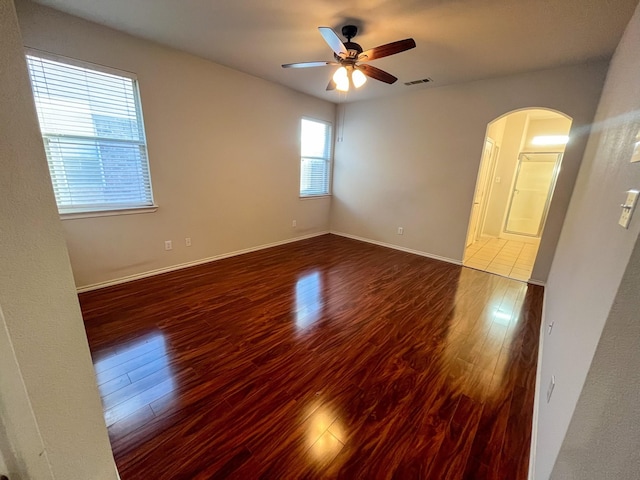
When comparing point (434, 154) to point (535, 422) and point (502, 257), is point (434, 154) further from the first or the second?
point (535, 422)

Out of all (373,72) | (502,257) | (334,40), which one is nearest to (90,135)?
(334,40)

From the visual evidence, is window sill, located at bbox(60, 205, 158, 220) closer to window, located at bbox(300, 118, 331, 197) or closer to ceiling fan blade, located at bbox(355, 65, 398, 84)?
window, located at bbox(300, 118, 331, 197)

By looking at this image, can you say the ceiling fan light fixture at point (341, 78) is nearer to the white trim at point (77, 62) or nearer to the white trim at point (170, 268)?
the white trim at point (77, 62)

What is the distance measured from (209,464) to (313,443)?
1.66 feet

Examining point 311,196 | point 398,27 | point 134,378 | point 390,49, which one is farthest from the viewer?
point 311,196

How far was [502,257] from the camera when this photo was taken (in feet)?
15.1

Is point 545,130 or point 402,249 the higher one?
point 545,130

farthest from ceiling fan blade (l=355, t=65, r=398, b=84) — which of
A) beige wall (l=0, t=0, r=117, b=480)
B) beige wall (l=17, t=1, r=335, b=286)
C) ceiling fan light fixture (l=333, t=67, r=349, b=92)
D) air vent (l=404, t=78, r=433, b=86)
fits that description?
beige wall (l=0, t=0, r=117, b=480)

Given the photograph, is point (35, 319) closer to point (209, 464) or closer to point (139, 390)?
point (209, 464)

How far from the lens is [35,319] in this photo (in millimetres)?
729

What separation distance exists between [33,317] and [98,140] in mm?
2691

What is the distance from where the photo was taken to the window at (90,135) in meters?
2.35

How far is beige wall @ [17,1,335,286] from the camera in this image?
8.51ft

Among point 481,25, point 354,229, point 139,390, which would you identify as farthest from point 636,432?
point 354,229
